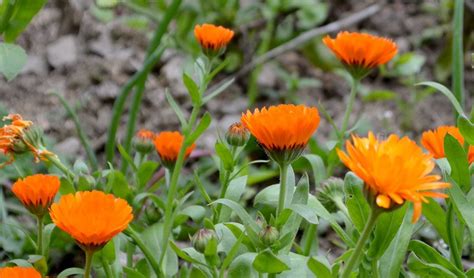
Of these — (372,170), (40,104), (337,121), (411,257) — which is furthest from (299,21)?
(372,170)

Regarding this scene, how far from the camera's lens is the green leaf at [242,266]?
1.21 m

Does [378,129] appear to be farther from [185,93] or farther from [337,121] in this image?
[185,93]

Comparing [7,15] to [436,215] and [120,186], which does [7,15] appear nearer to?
[120,186]

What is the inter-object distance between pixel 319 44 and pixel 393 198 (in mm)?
2247

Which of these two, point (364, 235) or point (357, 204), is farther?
point (357, 204)

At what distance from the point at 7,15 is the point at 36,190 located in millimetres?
540

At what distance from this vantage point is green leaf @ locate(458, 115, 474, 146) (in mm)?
1287

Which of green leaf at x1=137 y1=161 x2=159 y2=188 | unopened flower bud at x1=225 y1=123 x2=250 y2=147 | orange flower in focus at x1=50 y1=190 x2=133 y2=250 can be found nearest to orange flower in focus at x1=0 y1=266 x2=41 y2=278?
orange flower in focus at x1=50 y1=190 x2=133 y2=250

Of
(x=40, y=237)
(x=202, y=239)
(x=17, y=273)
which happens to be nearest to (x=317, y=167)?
(x=202, y=239)

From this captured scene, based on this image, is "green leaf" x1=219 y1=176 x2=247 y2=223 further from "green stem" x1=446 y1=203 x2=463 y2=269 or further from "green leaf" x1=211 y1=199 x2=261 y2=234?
"green stem" x1=446 y1=203 x2=463 y2=269

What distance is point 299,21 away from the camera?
312cm

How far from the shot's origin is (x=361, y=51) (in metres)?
1.49

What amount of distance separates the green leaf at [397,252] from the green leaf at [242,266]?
0.22 metres

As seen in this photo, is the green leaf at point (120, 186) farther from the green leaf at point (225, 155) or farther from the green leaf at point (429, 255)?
the green leaf at point (429, 255)
